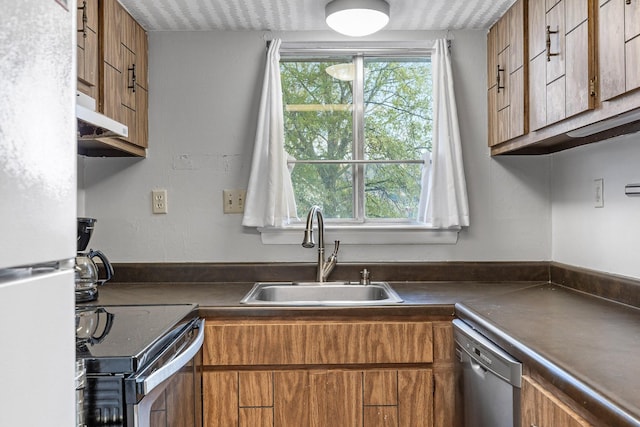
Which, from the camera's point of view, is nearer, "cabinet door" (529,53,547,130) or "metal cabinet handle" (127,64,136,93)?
"cabinet door" (529,53,547,130)

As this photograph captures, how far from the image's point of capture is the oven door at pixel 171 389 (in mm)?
1062

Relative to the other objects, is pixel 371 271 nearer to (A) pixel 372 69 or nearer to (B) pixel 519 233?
(B) pixel 519 233

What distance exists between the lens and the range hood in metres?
1.21

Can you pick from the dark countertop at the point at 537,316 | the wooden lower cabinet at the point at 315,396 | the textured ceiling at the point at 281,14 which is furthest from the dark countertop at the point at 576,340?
the textured ceiling at the point at 281,14

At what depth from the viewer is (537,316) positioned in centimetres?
149

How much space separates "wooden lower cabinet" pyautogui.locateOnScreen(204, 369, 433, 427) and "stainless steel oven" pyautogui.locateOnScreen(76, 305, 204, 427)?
102 mm

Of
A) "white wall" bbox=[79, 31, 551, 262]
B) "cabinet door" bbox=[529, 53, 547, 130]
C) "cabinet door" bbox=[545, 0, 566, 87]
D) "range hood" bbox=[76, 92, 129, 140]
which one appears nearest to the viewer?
"range hood" bbox=[76, 92, 129, 140]

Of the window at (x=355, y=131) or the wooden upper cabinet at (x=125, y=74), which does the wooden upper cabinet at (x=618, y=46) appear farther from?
the wooden upper cabinet at (x=125, y=74)

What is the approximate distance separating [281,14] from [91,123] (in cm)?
120

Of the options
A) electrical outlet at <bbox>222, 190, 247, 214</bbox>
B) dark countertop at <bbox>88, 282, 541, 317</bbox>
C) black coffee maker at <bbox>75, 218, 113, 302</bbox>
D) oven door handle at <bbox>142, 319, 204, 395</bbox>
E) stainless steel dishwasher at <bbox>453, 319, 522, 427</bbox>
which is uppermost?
electrical outlet at <bbox>222, 190, 247, 214</bbox>

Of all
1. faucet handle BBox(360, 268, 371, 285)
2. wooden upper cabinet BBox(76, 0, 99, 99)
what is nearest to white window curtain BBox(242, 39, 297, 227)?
faucet handle BBox(360, 268, 371, 285)

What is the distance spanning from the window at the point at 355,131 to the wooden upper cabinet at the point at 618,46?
1.10 metres

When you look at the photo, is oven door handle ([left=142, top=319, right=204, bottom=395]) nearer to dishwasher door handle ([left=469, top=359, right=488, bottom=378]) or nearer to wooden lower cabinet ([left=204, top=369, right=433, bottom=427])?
wooden lower cabinet ([left=204, top=369, right=433, bottom=427])

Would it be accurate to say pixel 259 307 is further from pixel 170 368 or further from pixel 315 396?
pixel 170 368
